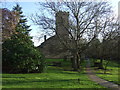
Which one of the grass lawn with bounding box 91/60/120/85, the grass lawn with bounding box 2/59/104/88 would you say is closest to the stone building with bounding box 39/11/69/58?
the grass lawn with bounding box 91/60/120/85

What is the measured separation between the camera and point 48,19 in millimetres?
26031

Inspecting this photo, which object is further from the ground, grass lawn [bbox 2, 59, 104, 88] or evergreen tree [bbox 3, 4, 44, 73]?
evergreen tree [bbox 3, 4, 44, 73]

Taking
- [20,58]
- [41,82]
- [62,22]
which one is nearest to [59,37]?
[62,22]

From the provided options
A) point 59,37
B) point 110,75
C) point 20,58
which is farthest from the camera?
point 59,37

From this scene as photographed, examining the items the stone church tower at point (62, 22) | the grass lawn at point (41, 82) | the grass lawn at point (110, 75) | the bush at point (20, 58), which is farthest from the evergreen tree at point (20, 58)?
the stone church tower at point (62, 22)

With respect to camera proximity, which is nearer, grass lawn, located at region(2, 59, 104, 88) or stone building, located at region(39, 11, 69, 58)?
grass lawn, located at region(2, 59, 104, 88)

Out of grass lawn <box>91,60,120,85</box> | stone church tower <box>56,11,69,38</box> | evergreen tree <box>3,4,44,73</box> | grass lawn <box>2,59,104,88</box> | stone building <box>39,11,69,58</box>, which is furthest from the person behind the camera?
stone building <box>39,11,69,58</box>

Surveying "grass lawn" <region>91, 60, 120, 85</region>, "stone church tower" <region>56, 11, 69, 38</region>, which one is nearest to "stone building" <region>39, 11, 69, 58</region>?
"stone church tower" <region>56, 11, 69, 38</region>

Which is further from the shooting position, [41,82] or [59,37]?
[59,37]

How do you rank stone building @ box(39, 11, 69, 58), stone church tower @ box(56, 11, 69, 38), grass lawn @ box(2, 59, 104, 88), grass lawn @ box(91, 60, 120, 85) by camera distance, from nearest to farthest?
grass lawn @ box(2, 59, 104, 88)
grass lawn @ box(91, 60, 120, 85)
stone church tower @ box(56, 11, 69, 38)
stone building @ box(39, 11, 69, 58)

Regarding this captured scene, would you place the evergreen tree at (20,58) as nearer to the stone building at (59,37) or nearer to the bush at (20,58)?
the bush at (20,58)

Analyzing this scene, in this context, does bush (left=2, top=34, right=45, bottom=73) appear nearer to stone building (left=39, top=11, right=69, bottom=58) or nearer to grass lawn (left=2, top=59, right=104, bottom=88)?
grass lawn (left=2, top=59, right=104, bottom=88)

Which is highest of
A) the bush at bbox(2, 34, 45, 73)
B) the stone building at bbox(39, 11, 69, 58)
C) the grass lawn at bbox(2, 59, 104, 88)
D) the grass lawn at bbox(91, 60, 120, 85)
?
the stone building at bbox(39, 11, 69, 58)

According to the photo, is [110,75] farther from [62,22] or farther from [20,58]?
[20,58]
